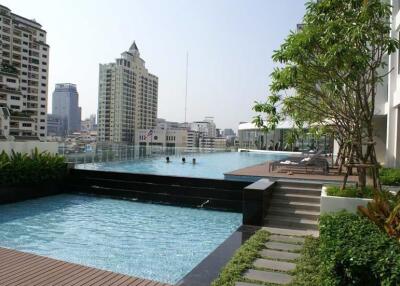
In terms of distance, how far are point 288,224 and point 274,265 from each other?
2960 mm

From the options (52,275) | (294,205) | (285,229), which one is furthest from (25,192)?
(285,229)

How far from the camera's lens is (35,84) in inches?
3590

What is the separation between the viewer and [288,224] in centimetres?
859

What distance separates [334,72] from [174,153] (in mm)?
28630

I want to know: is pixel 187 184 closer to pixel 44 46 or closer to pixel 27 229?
pixel 27 229

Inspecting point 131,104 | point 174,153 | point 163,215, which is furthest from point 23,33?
point 163,215

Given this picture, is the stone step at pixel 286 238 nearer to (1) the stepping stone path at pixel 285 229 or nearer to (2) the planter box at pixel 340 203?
(1) the stepping stone path at pixel 285 229

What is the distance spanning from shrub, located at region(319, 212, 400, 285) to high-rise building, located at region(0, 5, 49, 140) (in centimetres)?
8007

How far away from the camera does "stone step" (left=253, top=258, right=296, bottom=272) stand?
564 centimetres

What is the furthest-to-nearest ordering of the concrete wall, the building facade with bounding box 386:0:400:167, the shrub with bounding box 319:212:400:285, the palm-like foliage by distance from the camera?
1. the building facade with bounding box 386:0:400:167
2. the concrete wall
3. the palm-like foliage
4. the shrub with bounding box 319:212:400:285

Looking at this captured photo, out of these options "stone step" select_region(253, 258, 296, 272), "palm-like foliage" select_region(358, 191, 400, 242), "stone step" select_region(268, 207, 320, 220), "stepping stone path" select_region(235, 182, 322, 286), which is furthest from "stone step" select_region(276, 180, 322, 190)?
"stone step" select_region(253, 258, 296, 272)

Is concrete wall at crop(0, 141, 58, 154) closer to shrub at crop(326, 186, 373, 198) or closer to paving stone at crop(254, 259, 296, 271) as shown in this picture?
paving stone at crop(254, 259, 296, 271)

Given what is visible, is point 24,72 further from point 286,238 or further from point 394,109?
point 286,238

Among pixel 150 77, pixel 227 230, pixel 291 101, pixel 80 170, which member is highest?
pixel 150 77
